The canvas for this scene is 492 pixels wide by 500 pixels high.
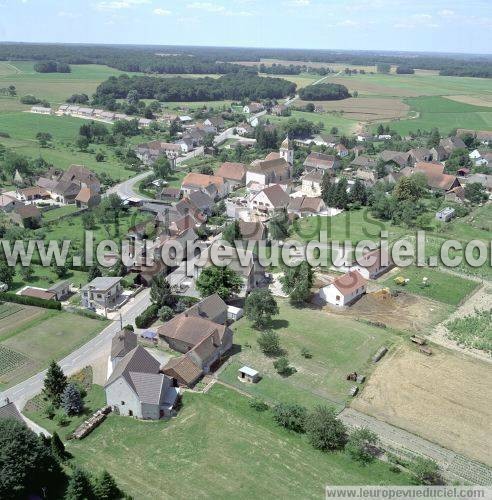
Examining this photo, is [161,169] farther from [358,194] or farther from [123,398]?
[123,398]

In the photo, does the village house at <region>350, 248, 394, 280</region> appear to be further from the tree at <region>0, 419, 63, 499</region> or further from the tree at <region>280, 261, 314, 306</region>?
the tree at <region>0, 419, 63, 499</region>

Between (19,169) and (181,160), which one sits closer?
→ (19,169)

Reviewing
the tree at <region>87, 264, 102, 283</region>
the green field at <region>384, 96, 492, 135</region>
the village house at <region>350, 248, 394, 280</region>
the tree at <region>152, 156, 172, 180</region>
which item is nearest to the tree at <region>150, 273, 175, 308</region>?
the tree at <region>87, 264, 102, 283</region>

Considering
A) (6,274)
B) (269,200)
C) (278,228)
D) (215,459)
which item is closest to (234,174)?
(269,200)

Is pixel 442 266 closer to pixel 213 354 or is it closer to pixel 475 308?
pixel 475 308

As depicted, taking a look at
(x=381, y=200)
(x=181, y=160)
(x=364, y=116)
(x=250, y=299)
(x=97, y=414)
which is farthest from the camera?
(x=364, y=116)

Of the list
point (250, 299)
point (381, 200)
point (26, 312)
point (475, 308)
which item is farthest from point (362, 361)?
point (381, 200)
